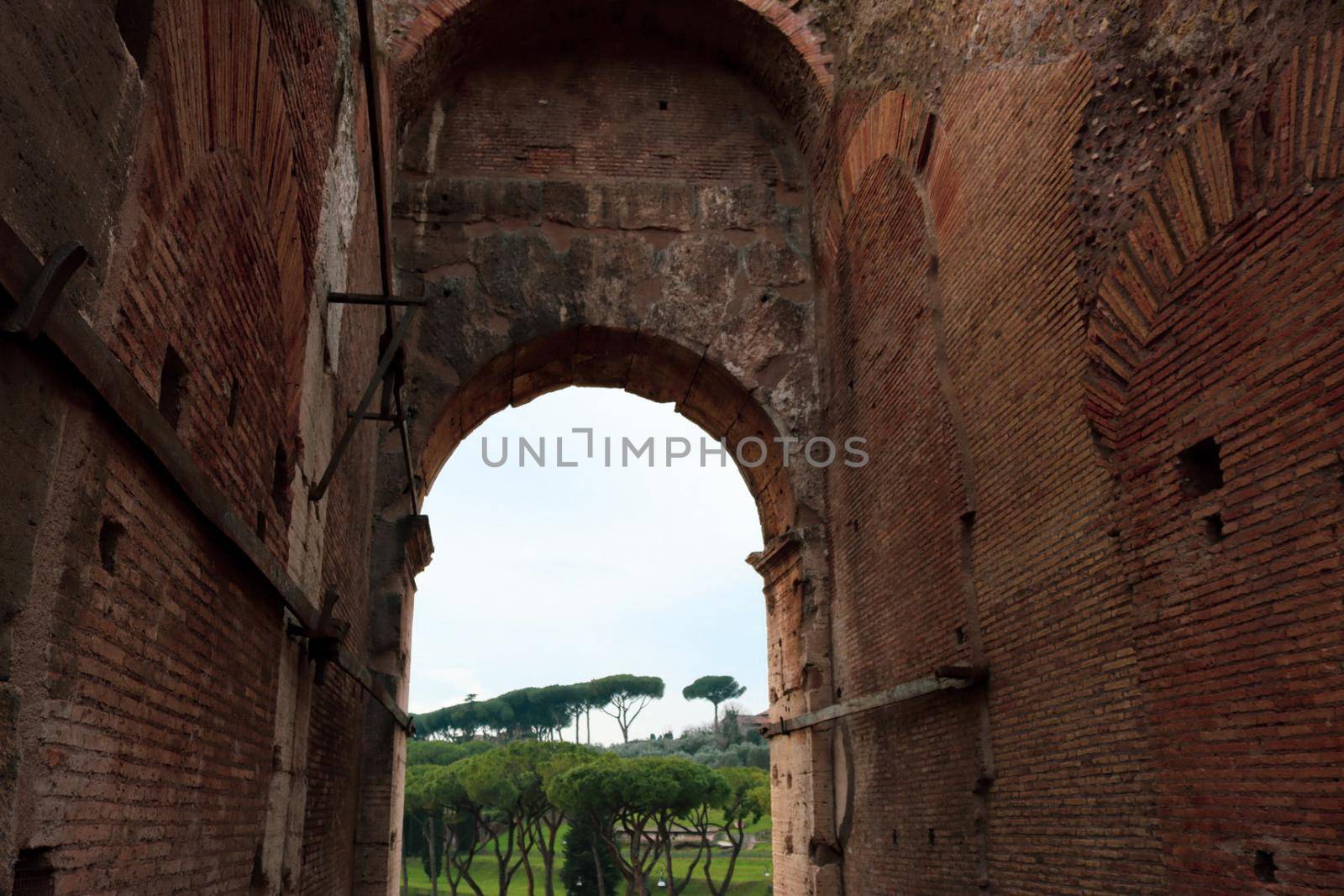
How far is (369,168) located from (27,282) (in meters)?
5.84

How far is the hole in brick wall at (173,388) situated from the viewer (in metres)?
3.24

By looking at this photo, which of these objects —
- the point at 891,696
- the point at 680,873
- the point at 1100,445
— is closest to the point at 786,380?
the point at 891,696

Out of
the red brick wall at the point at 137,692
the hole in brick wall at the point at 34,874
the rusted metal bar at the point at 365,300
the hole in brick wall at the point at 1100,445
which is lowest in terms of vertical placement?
the hole in brick wall at the point at 34,874

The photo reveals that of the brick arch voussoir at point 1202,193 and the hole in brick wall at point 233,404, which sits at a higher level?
the brick arch voussoir at point 1202,193

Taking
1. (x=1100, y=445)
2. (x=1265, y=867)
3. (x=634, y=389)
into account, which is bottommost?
(x=1265, y=867)

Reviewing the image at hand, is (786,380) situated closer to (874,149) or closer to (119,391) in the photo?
(874,149)

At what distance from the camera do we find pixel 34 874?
235cm

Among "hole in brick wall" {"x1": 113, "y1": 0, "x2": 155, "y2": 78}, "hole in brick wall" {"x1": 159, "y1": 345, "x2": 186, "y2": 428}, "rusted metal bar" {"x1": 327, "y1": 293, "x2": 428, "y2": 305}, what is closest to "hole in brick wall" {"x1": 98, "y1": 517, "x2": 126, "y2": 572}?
"hole in brick wall" {"x1": 159, "y1": 345, "x2": 186, "y2": 428}

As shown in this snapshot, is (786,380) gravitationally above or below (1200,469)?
above

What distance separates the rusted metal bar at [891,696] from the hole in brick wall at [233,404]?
12.8ft

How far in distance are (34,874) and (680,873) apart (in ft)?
97.7

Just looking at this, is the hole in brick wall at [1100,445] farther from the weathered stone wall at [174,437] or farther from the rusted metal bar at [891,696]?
the weathered stone wall at [174,437]

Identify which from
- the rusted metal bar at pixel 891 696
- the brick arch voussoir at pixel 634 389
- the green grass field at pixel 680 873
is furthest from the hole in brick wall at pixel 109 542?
the green grass field at pixel 680 873

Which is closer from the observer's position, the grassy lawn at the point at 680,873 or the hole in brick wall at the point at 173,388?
the hole in brick wall at the point at 173,388
